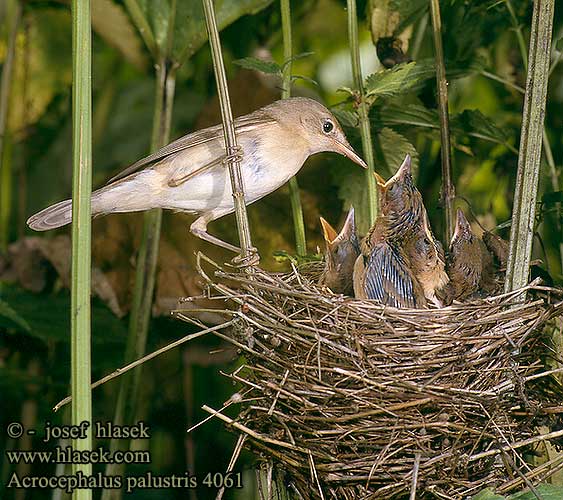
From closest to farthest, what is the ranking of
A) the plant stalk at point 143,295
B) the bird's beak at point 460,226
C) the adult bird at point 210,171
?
the bird's beak at point 460,226, the adult bird at point 210,171, the plant stalk at point 143,295

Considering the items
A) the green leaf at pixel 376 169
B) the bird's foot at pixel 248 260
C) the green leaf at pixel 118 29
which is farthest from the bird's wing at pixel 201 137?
the green leaf at pixel 118 29

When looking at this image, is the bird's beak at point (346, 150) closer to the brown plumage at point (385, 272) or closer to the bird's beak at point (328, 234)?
the bird's beak at point (328, 234)

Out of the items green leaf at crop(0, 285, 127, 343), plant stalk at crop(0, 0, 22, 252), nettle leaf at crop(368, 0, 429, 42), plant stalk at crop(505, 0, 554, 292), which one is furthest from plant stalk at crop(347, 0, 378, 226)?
plant stalk at crop(0, 0, 22, 252)

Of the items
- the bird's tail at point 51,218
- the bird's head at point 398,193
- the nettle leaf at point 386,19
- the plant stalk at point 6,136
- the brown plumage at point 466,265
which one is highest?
the plant stalk at point 6,136

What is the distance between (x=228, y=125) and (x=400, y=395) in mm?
735

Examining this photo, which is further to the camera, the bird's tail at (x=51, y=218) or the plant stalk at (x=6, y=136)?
the plant stalk at (x=6, y=136)

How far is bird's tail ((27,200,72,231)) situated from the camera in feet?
8.23

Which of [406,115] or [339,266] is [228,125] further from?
[406,115]

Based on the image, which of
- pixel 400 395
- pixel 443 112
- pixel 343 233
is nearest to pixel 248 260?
pixel 400 395

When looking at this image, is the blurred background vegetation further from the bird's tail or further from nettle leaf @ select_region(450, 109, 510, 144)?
the bird's tail

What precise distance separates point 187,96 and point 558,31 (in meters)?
1.73

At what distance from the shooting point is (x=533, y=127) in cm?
189

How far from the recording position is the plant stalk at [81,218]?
1.53m

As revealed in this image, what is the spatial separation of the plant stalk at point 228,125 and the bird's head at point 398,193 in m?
0.51
